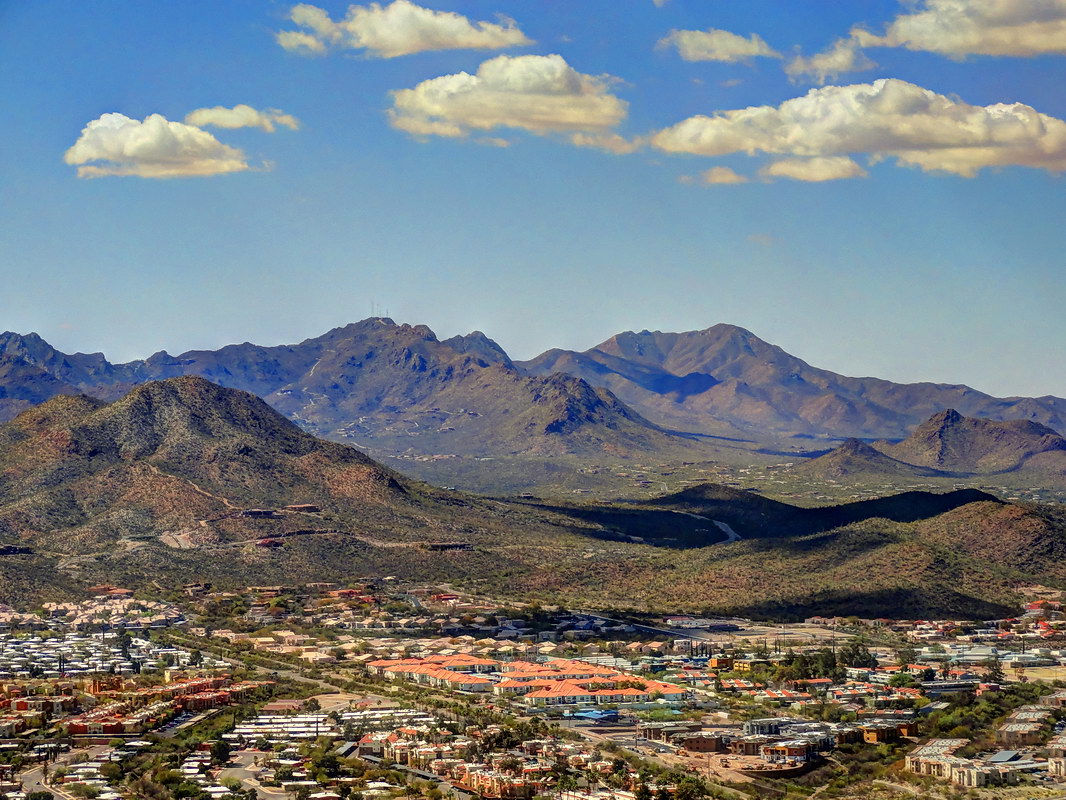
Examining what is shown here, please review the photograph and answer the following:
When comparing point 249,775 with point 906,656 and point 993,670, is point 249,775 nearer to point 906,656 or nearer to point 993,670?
point 993,670

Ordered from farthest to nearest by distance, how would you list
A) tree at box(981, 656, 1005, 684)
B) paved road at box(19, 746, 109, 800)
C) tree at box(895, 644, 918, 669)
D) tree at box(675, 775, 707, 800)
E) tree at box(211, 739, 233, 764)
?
tree at box(895, 644, 918, 669)
tree at box(981, 656, 1005, 684)
tree at box(211, 739, 233, 764)
paved road at box(19, 746, 109, 800)
tree at box(675, 775, 707, 800)

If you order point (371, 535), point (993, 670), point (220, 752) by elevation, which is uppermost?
point (371, 535)

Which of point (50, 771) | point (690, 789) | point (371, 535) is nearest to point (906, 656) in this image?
point (690, 789)

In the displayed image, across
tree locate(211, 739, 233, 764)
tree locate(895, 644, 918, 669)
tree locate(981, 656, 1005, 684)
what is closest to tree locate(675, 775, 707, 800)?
tree locate(211, 739, 233, 764)

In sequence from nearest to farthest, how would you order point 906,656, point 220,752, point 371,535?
point 220,752 → point 906,656 → point 371,535

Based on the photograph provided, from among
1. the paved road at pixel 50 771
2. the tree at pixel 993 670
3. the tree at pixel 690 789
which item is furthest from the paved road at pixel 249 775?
the tree at pixel 993 670

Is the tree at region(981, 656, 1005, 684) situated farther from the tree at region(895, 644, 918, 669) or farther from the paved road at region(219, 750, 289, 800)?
the paved road at region(219, 750, 289, 800)

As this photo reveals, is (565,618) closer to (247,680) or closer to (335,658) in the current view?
(335,658)

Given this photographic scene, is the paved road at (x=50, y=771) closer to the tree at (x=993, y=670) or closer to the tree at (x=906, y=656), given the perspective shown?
the tree at (x=993, y=670)
